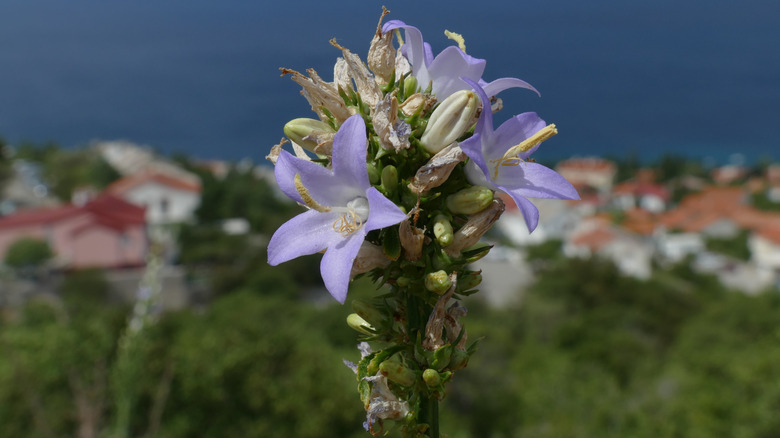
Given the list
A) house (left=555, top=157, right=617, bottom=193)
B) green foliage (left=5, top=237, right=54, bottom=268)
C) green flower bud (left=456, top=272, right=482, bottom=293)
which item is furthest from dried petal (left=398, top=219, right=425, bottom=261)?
house (left=555, top=157, right=617, bottom=193)

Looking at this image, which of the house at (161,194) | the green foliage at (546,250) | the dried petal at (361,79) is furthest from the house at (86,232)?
the dried petal at (361,79)

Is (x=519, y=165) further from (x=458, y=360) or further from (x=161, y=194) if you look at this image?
(x=161, y=194)

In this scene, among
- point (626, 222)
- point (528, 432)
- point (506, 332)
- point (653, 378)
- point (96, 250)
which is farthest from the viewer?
point (626, 222)

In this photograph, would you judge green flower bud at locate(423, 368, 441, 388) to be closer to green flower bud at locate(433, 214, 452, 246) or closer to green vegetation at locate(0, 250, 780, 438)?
green flower bud at locate(433, 214, 452, 246)

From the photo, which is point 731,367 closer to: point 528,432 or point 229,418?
point 528,432

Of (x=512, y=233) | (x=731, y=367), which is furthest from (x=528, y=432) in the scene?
(x=512, y=233)

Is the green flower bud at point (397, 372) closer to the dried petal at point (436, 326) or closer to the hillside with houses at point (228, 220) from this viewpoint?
the dried petal at point (436, 326)
